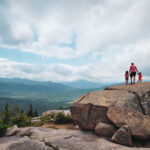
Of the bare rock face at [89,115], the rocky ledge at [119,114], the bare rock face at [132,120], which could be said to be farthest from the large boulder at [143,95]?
the bare rock face at [89,115]

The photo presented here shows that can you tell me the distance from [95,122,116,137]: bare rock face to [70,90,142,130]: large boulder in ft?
3.23

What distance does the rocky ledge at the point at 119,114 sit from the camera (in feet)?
37.9

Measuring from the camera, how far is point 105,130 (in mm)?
12609

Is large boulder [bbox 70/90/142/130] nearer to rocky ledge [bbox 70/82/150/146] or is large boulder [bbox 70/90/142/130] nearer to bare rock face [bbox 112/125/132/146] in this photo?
rocky ledge [bbox 70/82/150/146]

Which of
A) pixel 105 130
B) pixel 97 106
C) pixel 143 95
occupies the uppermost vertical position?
pixel 143 95

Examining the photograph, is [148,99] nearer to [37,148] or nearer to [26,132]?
[37,148]

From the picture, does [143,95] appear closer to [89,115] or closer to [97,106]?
[97,106]

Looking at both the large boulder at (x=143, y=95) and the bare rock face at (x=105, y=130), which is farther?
the large boulder at (x=143, y=95)

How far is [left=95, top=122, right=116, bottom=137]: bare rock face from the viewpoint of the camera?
1255 cm

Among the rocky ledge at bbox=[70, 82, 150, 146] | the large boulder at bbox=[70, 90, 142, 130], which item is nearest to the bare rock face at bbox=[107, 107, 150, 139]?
the rocky ledge at bbox=[70, 82, 150, 146]

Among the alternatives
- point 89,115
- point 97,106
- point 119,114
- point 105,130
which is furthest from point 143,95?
point 89,115

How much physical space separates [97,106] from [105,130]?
2431mm

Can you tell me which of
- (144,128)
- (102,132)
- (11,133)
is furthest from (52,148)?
(144,128)

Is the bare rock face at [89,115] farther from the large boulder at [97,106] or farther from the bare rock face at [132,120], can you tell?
the bare rock face at [132,120]
